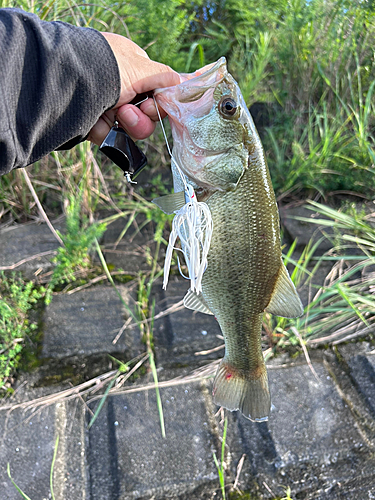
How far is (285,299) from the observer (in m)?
1.31

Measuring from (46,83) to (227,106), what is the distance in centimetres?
58

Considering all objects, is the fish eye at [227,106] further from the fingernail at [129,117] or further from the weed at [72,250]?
the weed at [72,250]

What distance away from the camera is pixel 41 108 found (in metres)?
1.23

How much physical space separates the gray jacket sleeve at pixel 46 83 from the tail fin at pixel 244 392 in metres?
1.05

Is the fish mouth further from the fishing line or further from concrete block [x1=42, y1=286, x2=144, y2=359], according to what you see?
concrete block [x1=42, y1=286, x2=144, y2=359]

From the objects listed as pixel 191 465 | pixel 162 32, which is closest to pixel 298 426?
pixel 191 465

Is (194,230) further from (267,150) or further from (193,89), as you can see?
(267,150)

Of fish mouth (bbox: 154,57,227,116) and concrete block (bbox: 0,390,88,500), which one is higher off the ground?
fish mouth (bbox: 154,57,227,116)

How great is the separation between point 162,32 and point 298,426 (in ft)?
9.57

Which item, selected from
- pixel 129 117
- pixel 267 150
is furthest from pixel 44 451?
pixel 267 150

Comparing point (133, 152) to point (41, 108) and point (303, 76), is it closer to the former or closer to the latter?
point (41, 108)

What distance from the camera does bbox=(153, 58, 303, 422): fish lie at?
3.96ft

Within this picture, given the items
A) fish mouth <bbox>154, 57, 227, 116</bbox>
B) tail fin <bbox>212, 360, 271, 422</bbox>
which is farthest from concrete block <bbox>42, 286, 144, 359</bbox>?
fish mouth <bbox>154, 57, 227, 116</bbox>

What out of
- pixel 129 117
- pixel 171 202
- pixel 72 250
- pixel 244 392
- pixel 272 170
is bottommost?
pixel 72 250
